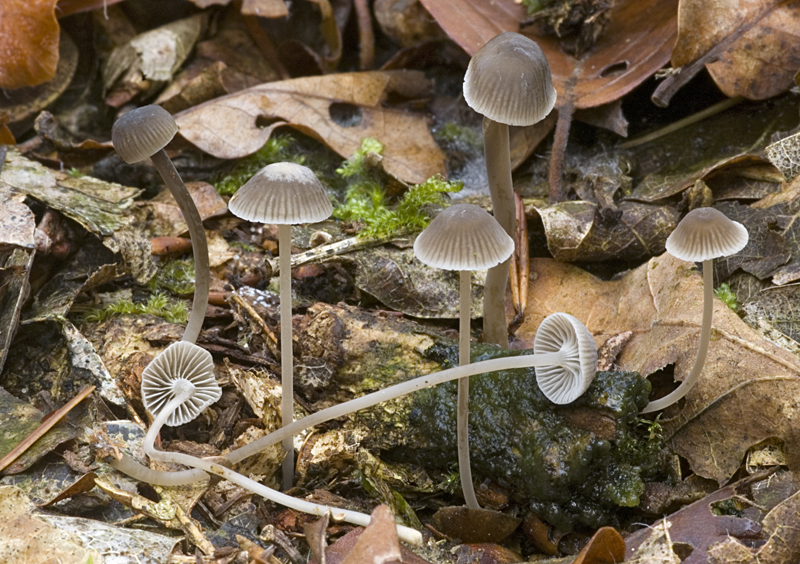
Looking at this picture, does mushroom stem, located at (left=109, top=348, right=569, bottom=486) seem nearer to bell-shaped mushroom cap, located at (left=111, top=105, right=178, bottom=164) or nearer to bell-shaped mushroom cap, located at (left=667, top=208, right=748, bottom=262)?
bell-shaped mushroom cap, located at (left=667, top=208, right=748, bottom=262)

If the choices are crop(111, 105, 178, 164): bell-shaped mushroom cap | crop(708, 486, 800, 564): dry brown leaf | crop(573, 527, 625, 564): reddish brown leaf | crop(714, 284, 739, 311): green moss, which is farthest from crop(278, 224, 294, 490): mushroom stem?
crop(714, 284, 739, 311): green moss

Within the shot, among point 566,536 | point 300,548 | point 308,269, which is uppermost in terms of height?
point 308,269

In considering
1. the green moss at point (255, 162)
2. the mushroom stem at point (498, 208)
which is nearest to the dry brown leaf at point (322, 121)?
the green moss at point (255, 162)

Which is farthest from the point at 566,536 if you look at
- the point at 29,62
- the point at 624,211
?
the point at 29,62

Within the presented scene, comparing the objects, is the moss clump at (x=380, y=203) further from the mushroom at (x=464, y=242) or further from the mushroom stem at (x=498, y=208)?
the mushroom at (x=464, y=242)

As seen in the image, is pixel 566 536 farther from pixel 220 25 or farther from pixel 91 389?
pixel 220 25
